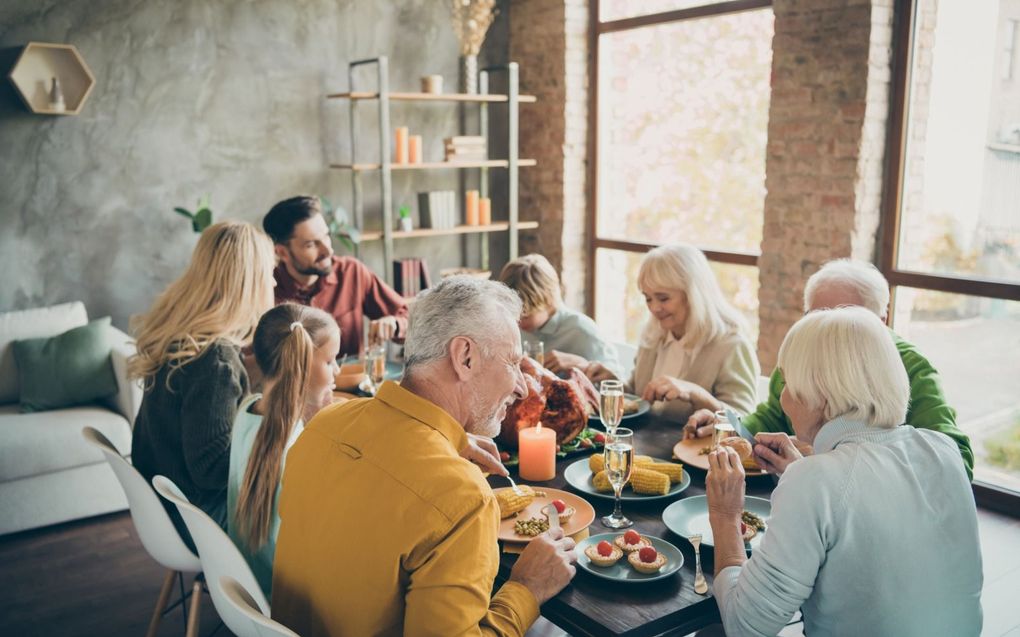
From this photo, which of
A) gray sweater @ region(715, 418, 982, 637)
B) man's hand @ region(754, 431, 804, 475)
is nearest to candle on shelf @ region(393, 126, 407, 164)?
man's hand @ region(754, 431, 804, 475)

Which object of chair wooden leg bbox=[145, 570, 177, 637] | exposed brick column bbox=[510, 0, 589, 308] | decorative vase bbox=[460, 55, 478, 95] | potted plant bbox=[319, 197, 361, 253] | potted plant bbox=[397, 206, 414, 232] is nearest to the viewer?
chair wooden leg bbox=[145, 570, 177, 637]

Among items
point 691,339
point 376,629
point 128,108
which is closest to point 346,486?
point 376,629

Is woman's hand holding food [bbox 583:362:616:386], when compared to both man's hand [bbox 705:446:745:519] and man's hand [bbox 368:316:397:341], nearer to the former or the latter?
man's hand [bbox 368:316:397:341]

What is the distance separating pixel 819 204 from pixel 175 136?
3.36m

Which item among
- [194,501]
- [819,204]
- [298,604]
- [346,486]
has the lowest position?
[194,501]

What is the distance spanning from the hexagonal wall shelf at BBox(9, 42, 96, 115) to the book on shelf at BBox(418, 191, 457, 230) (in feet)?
6.25

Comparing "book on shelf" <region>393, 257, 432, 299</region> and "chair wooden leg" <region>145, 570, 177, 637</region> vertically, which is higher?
"book on shelf" <region>393, 257, 432, 299</region>

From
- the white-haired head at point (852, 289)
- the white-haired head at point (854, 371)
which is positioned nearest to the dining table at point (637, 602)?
the white-haired head at point (854, 371)

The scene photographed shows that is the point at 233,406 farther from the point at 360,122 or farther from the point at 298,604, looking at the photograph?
the point at 360,122

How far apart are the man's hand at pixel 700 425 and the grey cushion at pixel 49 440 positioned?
2.59m

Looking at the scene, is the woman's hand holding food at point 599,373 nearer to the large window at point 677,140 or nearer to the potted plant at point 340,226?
the large window at point 677,140

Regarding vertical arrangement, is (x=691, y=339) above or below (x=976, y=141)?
below

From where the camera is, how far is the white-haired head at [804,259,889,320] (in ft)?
7.74

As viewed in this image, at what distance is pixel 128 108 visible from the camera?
4586 millimetres
